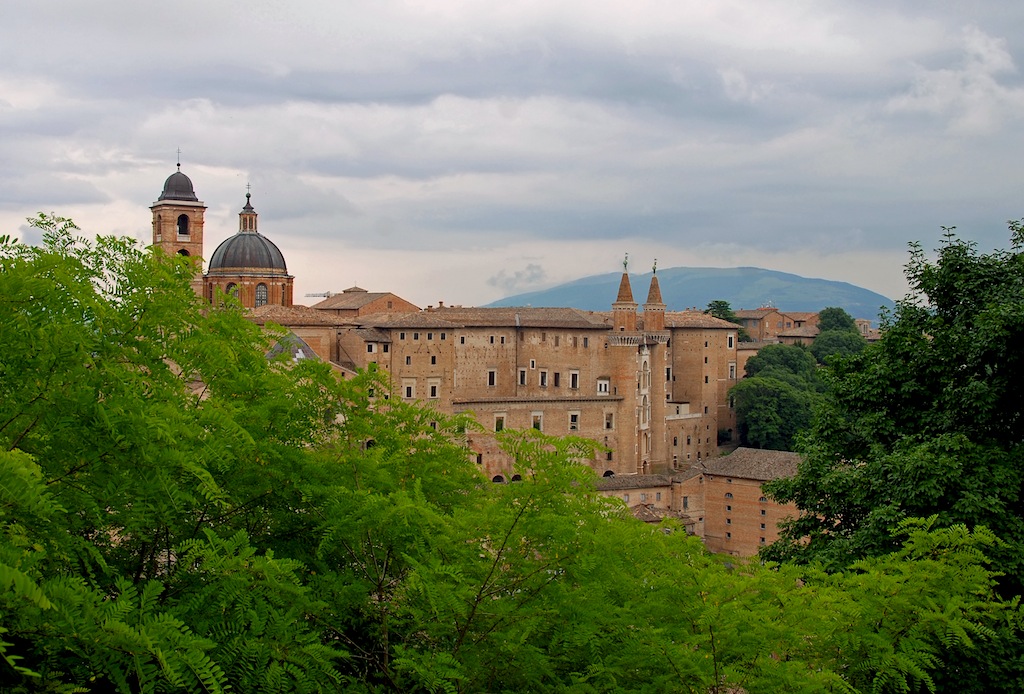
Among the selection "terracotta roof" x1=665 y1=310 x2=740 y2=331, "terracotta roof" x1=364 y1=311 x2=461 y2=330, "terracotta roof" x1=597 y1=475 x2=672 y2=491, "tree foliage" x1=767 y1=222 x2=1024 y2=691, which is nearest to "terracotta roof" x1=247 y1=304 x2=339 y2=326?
"terracotta roof" x1=364 y1=311 x2=461 y2=330

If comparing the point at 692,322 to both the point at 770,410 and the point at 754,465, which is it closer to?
the point at 770,410

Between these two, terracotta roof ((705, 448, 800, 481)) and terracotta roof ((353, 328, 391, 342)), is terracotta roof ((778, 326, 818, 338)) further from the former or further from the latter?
terracotta roof ((353, 328, 391, 342))

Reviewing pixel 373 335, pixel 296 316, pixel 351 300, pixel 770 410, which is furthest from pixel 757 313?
pixel 296 316

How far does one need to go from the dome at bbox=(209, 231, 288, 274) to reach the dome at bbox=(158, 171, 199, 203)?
5.55m

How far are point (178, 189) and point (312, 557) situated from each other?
250ft

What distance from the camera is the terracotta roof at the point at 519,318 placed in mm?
71312

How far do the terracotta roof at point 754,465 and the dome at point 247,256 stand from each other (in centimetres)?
3489

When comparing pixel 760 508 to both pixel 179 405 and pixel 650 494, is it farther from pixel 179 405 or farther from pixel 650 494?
pixel 179 405

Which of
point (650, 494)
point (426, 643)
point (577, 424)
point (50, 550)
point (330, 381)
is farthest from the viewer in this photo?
point (577, 424)

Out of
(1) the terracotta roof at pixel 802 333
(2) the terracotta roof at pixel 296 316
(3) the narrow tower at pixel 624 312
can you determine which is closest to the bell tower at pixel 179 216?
(2) the terracotta roof at pixel 296 316

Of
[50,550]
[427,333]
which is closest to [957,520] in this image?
[50,550]

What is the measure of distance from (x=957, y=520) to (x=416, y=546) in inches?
367

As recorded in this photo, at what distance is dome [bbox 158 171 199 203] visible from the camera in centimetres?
8162

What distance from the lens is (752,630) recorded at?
Answer: 970 cm
